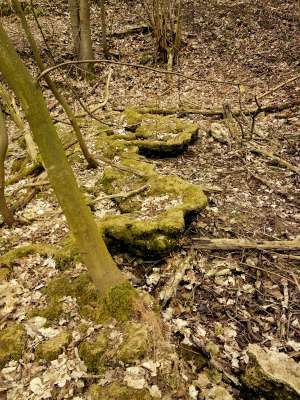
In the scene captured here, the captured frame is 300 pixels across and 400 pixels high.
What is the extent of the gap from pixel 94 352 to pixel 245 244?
227 cm

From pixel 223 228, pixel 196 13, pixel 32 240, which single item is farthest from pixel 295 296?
pixel 196 13

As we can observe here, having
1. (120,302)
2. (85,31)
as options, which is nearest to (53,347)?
(120,302)

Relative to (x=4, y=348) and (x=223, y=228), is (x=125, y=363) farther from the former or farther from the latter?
(x=223, y=228)

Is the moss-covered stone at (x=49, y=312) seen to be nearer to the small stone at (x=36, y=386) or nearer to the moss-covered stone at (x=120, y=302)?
the moss-covered stone at (x=120, y=302)

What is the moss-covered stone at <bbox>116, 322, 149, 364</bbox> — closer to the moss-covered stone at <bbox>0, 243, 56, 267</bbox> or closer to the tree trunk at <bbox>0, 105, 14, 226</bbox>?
the moss-covered stone at <bbox>0, 243, 56, 267</bbox>

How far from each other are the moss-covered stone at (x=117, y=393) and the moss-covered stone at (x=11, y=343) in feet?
2.71

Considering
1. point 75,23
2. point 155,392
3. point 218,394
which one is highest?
point 75,23

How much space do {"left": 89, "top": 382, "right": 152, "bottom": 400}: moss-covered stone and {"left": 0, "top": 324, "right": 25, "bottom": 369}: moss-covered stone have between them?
0.83m

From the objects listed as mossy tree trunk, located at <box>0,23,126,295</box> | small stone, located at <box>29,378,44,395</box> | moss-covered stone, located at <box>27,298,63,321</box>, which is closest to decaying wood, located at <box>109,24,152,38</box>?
mossy tree trunk, located at <box>0,23,126,295</box>

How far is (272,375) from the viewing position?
2.79 m

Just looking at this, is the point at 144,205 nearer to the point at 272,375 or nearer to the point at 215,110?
the point at 272,375

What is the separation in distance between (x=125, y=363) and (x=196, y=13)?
15.0 metres

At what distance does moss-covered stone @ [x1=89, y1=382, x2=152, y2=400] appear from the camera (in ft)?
9.20

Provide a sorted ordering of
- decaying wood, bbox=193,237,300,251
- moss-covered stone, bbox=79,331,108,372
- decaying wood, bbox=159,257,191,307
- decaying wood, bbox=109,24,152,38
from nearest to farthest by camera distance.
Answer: moss-covered stone, bbox=79,331,108,372 < decaying wood, bbox=159,257,191,307 < decaying wood, bbox=193,237,300,251 < decaying wood, bbox=109,24,152,38
